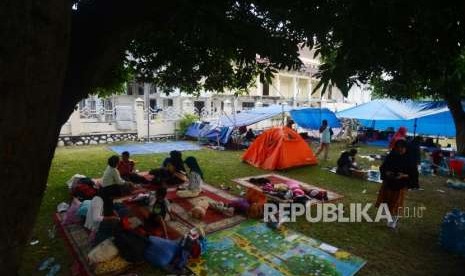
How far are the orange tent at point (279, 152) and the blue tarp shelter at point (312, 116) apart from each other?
5287 millimetres

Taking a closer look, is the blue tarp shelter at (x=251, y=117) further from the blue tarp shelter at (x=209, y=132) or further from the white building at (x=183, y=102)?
the white building at (x=183, y=102)

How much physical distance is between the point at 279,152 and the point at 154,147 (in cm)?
666

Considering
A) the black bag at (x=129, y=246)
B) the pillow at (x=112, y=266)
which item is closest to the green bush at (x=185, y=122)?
the black bag at (x=129, y=246)

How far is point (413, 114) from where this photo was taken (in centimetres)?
1141

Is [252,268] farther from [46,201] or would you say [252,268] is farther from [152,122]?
[152,122]

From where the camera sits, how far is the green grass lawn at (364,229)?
425 centimetres

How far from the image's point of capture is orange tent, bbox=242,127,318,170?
998cm

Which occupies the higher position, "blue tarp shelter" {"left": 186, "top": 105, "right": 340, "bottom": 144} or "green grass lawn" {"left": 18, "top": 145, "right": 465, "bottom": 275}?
"blue tarp shelter" {"left": 186, "top": 105, "right": 340, "bottom": 144}

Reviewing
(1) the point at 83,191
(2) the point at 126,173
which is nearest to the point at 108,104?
(2) the point at 126,173

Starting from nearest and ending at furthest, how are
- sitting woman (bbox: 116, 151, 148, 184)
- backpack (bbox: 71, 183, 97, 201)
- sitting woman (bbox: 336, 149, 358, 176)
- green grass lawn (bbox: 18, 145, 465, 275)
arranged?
green grass lawn (bbox: 18, 145, 465, 275), backpack (bbox: 71, 183, 97, 201), sitting woman (bbox: 116, 151, 148, 184), sitting woman (bbox: 336, 149, 358, 176)

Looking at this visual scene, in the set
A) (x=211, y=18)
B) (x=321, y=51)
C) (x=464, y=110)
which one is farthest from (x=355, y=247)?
(x=464, y=110)

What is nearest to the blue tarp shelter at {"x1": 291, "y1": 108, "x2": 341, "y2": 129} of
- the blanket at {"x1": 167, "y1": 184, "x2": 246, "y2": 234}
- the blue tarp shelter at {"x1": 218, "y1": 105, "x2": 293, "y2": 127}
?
the blue tarp shelter at {"x1": 218, "y1": 105, "x2": 293, "y2": 127}

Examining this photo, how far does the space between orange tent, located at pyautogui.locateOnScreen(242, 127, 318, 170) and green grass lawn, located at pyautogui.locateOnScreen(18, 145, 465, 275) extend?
0.40 m

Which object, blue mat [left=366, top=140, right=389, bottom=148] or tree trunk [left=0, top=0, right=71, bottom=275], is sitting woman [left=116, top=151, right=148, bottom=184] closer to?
tree trunk [left=0, top=0, right=71, bottom=275]
